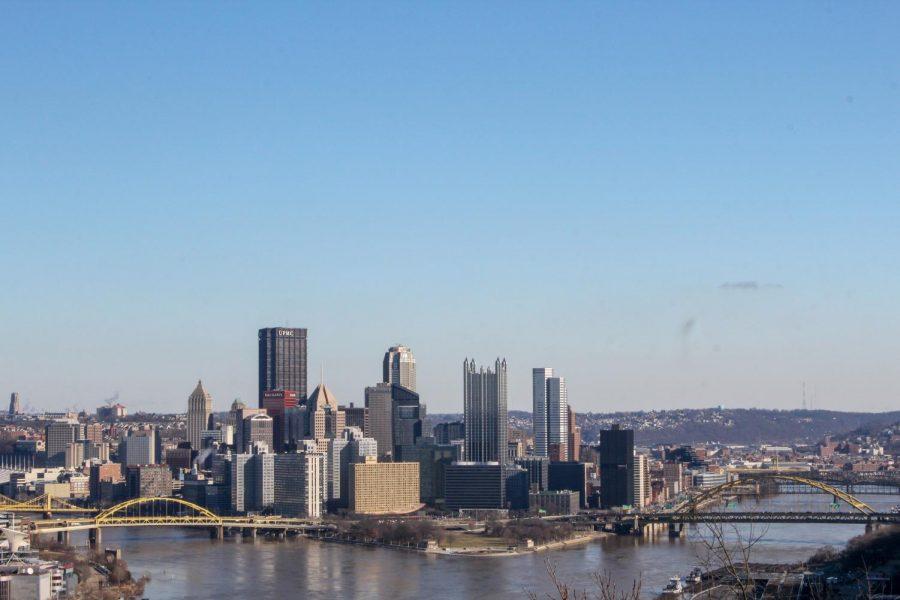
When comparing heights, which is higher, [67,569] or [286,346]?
[286,346]

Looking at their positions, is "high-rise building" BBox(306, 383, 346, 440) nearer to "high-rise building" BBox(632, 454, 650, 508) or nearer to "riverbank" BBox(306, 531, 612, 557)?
"high-rise building" BBox(632, 454, 650, 508)

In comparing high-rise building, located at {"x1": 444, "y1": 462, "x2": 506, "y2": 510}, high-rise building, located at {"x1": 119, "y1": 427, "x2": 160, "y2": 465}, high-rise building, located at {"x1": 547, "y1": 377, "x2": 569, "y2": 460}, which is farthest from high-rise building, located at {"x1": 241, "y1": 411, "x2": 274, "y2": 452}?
high-rise building, located at {"x1": 547, "y1": 377, "x2": 569, "y2": 460}

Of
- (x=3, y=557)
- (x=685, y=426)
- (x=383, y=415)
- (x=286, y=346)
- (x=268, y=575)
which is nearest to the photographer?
(x=3, y=557)

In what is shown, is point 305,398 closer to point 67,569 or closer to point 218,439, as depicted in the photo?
point 218,439

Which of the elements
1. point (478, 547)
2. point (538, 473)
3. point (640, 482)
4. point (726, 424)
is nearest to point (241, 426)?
point (538, 473)

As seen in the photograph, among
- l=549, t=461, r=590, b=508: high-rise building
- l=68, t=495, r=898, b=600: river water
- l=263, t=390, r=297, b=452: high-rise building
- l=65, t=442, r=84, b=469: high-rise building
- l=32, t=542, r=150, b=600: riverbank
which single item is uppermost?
l=263, t=390, r=297, b=452: high-rise building

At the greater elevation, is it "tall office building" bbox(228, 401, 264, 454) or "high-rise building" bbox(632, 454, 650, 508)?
"tall office building" bbox(228, 401, 264, 454)

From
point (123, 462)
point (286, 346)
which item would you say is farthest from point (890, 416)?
point (123, 462)
